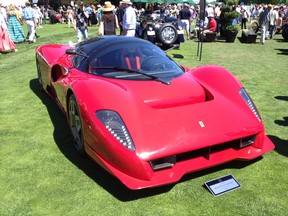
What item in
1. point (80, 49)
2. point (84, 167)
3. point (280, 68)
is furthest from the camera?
point (280, 68)

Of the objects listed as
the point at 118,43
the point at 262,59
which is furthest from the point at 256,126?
the point at 262,59

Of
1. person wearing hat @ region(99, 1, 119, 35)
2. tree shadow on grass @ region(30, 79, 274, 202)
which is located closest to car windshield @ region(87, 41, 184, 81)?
tree shadow on grass @ region(30, 79, 274, 202)

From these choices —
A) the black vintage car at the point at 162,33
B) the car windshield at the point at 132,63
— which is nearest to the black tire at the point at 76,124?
the car windshield at the point at 132,63

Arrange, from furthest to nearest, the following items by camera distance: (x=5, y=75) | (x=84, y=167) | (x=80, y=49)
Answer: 1. (x=5, y=75)
2. (x=80, y=49)
3. (x=84, y=167)

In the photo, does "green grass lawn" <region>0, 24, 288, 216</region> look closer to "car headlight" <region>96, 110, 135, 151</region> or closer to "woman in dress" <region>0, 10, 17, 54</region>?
"car headlight" <region>96, 110, 135, 151</region>

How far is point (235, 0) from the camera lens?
64.4 feet

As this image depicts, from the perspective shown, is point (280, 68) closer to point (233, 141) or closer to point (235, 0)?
point (233, 141)

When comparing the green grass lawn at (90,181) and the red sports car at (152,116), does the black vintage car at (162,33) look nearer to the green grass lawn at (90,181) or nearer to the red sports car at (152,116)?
the green grass lawn at (90,181)

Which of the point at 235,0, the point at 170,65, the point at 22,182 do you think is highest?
the point at 235,0

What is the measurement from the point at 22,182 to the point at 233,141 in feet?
7.21

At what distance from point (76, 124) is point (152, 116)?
1.07 meters

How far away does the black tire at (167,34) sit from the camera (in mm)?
11938

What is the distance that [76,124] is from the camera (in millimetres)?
3607

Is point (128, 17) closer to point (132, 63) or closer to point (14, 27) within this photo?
point (132, 63)
